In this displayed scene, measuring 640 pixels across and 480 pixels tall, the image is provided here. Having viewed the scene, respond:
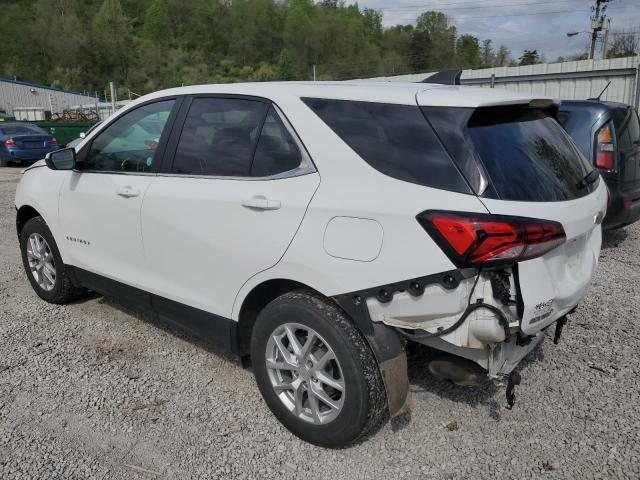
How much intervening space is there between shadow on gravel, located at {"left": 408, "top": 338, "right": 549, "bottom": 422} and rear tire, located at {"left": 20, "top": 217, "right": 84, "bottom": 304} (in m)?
2.79

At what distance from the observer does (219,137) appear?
3.20 meters

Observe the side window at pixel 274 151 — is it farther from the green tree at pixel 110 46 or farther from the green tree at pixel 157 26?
the green tree at pixel 157 26

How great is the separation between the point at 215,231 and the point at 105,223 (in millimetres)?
1186

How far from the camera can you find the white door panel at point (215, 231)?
276cm

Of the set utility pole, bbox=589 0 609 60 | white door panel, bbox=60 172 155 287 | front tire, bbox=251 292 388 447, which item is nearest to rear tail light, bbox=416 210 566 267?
front tire, bbox=251 292 388 447

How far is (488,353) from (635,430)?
1089 mm

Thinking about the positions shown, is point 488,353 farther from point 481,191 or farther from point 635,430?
point 635,430

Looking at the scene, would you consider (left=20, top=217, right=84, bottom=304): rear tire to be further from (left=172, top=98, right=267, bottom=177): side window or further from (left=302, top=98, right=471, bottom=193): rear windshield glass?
(left=302, top=98, right=471, bottom=193): rear windshield glass

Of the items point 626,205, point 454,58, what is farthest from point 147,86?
point 626,205

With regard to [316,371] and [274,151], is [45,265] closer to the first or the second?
[274,151]

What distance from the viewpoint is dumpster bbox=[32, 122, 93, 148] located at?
22.7 meters

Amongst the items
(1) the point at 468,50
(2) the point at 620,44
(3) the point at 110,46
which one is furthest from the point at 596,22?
(3) the point at 110,46

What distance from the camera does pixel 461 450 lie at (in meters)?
2.83

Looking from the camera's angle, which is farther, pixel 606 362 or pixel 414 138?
pixel 606 362
